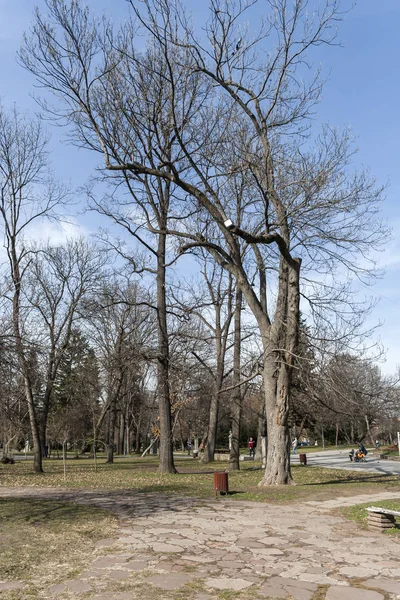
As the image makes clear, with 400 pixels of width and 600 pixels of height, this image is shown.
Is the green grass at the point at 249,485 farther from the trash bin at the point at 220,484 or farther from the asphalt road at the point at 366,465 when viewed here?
the asphalt road at the point at 366,465

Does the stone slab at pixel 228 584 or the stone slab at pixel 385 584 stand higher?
the stone slab at pixel 228 584

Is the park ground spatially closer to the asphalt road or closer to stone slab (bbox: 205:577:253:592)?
stone slab (bbox: 205:577:253:592)

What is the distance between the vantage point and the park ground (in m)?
5.29

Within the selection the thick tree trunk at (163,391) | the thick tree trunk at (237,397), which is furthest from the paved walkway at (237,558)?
the thick tree trunk at (237,397)

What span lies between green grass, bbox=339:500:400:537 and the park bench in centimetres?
8

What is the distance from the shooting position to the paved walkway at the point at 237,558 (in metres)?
5.23

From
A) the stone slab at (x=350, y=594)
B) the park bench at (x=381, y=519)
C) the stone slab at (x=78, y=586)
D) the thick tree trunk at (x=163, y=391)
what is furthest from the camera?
the thick tree trunk at (x=163, y=391)

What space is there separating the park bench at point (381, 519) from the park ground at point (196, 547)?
0.16 m

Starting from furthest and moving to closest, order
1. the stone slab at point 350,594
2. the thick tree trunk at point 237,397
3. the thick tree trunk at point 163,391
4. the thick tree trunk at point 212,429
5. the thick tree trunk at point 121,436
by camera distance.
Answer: the thick tree trunk at point 121,436 → the thick tree trunk at point 212,429 → the thick tree trunk at point 237,397 → the thick tree trunk at point 163,391 → the stone slab at point 350,594

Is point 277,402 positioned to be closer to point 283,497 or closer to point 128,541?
point 283,497

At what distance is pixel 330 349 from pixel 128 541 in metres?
8.63

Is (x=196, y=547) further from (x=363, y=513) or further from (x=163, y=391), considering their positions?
(x=163, y=391)

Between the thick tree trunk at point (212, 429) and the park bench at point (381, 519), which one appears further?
the thick tree trunk at point (212, 429)

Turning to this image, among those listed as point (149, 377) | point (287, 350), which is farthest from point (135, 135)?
point (149, 377)
